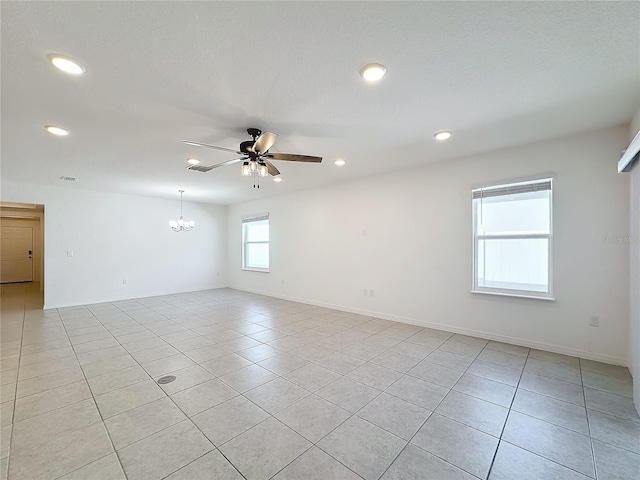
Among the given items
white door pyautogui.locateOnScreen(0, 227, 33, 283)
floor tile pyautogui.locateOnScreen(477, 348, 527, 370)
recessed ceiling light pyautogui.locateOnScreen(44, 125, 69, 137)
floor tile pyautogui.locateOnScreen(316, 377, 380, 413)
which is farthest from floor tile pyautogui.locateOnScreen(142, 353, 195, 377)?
white door pyautogui.locateOnScreen(0, 227, 33, 283)

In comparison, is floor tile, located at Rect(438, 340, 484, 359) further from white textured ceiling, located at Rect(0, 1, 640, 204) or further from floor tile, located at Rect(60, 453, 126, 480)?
floor tile, located at Rect(60, 453, 126, 480)

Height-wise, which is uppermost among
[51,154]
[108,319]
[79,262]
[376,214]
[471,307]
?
[51,154]

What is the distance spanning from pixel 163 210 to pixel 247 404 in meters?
6.51

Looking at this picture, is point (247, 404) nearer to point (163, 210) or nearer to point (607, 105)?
point (607, 105)

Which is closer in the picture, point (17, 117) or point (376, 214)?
point (17, 117)

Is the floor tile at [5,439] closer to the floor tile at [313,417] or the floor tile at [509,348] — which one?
the floor tile at [313,417]

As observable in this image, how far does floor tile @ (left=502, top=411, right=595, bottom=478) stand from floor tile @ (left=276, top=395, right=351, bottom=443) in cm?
118

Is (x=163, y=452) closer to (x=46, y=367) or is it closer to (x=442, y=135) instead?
(x=46, y=367)

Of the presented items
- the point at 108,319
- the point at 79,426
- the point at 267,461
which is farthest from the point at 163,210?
the point at 267,461

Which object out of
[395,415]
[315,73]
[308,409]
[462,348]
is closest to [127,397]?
[308,409]

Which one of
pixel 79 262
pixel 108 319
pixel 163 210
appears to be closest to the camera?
pixel 108 319

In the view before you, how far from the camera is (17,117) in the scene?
2.59 metres

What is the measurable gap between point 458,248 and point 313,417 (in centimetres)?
309

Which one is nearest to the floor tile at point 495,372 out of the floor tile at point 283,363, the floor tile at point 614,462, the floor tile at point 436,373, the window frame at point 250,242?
the floor tile at point 436,373
